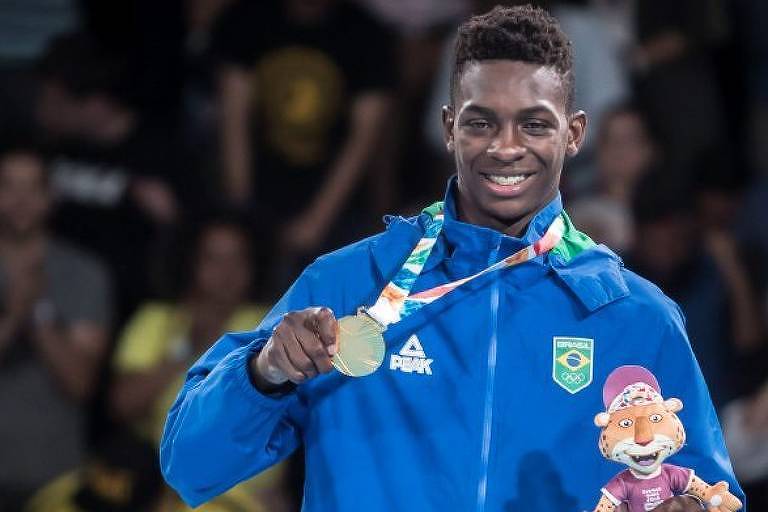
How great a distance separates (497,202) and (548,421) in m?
0.45

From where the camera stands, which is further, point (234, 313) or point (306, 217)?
point (306, 217)

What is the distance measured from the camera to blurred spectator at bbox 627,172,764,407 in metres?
6.55

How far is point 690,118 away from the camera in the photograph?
7332 millimetres

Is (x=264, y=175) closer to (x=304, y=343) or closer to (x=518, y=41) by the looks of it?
(x=518, y=41)

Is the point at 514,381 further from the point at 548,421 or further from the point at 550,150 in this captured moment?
the point at 550,150

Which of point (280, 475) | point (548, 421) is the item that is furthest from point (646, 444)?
point (280, 475)

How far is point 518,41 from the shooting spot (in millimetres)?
Answer: 3146

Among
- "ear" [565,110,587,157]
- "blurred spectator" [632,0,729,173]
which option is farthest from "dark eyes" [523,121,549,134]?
"blurred spectator" [632,0,729,173]

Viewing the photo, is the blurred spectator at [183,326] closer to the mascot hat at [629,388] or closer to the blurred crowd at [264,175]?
the blurred crowd at [264,175]

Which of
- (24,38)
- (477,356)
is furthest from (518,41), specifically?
(24,38)

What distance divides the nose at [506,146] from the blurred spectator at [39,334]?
3.93 meters

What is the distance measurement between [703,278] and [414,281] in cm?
380

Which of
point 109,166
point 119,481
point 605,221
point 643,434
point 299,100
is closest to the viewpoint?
point 643,434

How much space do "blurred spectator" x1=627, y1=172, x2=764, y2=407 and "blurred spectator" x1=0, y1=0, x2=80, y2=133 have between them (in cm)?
299
